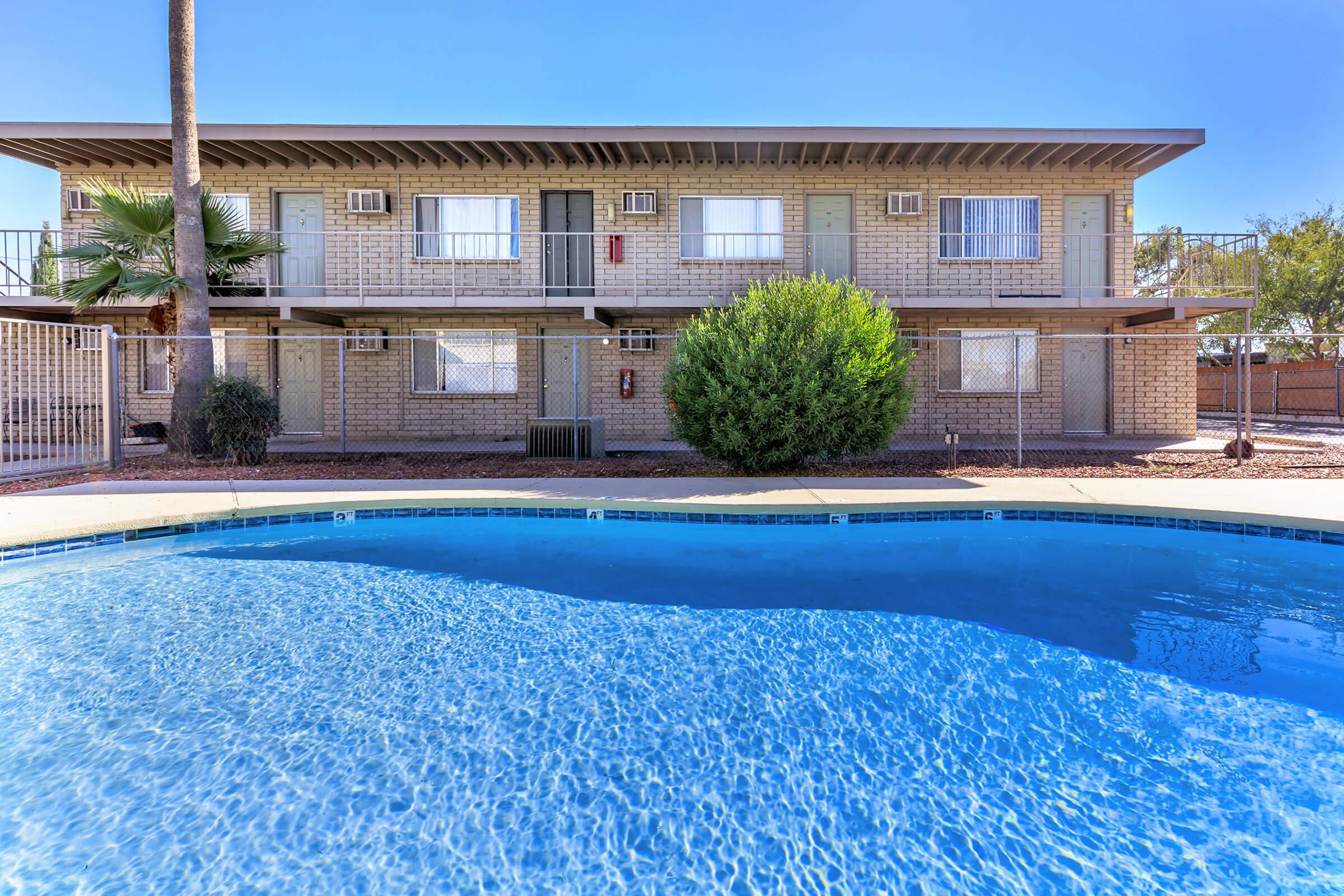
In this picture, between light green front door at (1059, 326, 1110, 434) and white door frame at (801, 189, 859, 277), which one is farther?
light green front door at (1059, 326, 1110, 434)

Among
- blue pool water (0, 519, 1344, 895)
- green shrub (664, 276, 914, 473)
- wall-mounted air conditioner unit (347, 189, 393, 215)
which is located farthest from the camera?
wall-mounted air conditioner unit (347, 189, 393, 215)

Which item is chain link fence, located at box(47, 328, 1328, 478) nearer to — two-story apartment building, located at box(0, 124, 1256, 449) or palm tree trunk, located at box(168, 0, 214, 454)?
two-story apartment building, located at box(0, 124, 1256, 449)

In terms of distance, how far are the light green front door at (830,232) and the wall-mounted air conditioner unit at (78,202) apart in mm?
14161

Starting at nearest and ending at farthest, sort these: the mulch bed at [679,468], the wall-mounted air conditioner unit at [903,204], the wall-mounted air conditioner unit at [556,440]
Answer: the mulch bed at [679,468], the wall-mounted air conditioner unit at [556,440], the wall-mounted air conditioner unit at [903,204]

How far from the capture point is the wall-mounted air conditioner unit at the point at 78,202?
46.0 feet

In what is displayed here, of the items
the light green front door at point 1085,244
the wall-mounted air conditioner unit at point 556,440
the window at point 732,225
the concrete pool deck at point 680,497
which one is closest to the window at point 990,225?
the light green front door at point 1085,244

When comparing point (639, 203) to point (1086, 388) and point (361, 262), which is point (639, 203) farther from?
point (1086, 388)

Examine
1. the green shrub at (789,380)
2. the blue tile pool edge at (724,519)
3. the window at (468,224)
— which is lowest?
the blue tile pool edge at (724,519)

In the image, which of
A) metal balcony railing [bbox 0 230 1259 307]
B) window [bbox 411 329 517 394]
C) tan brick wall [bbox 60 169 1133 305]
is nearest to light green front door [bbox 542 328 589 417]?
window [bbox 411 329 517 394]

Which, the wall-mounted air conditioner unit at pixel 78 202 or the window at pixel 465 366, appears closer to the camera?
the wall-mounted air conditioner unit at pixel 78 202

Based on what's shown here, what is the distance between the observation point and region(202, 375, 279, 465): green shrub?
1031 cm

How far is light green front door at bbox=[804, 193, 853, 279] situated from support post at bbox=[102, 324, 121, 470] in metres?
11.5

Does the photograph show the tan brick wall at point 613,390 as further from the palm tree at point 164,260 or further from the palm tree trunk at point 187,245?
the palm tree trunk at point 187,245

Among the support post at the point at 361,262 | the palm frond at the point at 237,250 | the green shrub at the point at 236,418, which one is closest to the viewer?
the green shrub at the point at 236,418
